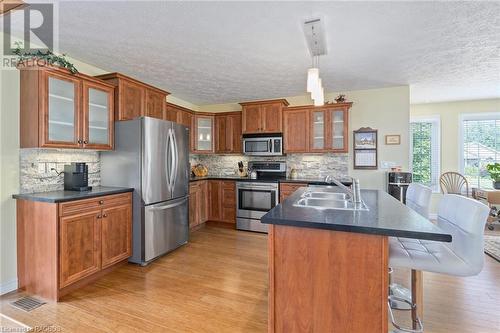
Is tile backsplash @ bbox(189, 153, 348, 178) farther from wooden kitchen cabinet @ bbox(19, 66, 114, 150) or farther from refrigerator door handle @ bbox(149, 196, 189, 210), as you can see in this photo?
wooden kitchen cabinet @ bbox(19, 66, 114, 150)

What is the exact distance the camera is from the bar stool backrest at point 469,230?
4.61 ft

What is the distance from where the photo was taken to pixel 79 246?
2.45 metres

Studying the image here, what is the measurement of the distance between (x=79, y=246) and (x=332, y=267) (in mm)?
2429

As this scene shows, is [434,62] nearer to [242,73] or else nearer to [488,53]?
[488,53]

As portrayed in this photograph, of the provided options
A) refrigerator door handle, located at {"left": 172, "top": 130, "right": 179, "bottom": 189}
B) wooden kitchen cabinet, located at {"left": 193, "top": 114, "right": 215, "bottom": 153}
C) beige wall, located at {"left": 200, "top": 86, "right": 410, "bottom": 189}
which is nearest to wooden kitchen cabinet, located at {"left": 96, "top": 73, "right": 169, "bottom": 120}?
refrigerator door handle, located at {"left": 172, "top": 130, "right": 179, "bottom": 189}

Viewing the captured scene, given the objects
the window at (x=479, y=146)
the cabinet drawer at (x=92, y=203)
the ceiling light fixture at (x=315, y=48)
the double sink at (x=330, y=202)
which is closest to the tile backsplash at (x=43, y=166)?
the cabinet drawer at (x=92, y=203)

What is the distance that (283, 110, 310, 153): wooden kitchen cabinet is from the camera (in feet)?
15.0

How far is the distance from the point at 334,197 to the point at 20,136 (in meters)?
3.26

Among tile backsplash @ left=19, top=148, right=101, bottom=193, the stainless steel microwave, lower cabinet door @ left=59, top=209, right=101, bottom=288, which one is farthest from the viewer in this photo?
the stainless steel microwave

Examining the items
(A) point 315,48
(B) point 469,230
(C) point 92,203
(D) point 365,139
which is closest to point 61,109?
(C) point 92,203

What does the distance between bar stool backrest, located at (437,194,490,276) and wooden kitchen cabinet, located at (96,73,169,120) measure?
3554mm

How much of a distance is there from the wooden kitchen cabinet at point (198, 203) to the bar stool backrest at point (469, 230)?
3730 mm

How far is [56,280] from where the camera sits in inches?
88.4

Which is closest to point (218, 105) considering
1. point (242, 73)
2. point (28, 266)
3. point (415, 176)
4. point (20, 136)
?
point (242, 73)
